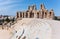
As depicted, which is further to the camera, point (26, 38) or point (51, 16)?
point (51, 16)

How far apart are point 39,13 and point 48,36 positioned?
8923 millimetres

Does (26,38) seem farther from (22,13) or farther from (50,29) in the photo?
(22,13)

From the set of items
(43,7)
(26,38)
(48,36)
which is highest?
(43,7)

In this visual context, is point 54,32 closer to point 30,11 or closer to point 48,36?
point 48,36

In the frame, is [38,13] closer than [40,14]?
No

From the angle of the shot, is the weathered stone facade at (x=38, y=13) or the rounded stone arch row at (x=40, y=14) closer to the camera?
the rounded stone arch row at (x=40, y=14)

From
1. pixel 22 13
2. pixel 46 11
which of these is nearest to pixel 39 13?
pixel 46 11

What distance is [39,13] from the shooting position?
1460cm

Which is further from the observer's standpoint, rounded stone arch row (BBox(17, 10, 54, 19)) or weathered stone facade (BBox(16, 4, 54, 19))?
weathered stone facade (BBox(16, 4, 54, 19))

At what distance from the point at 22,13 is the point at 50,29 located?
12238 millimetres

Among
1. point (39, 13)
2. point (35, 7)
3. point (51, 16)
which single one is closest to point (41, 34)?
point (51, 16)

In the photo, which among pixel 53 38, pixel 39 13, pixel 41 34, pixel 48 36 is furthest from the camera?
pixel 39 13

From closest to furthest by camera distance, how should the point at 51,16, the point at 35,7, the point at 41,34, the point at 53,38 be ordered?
the point at 53,38
the point at 41,34
the point at 51,16
the point at 35,7

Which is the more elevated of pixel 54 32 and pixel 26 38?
pixel 54 32
